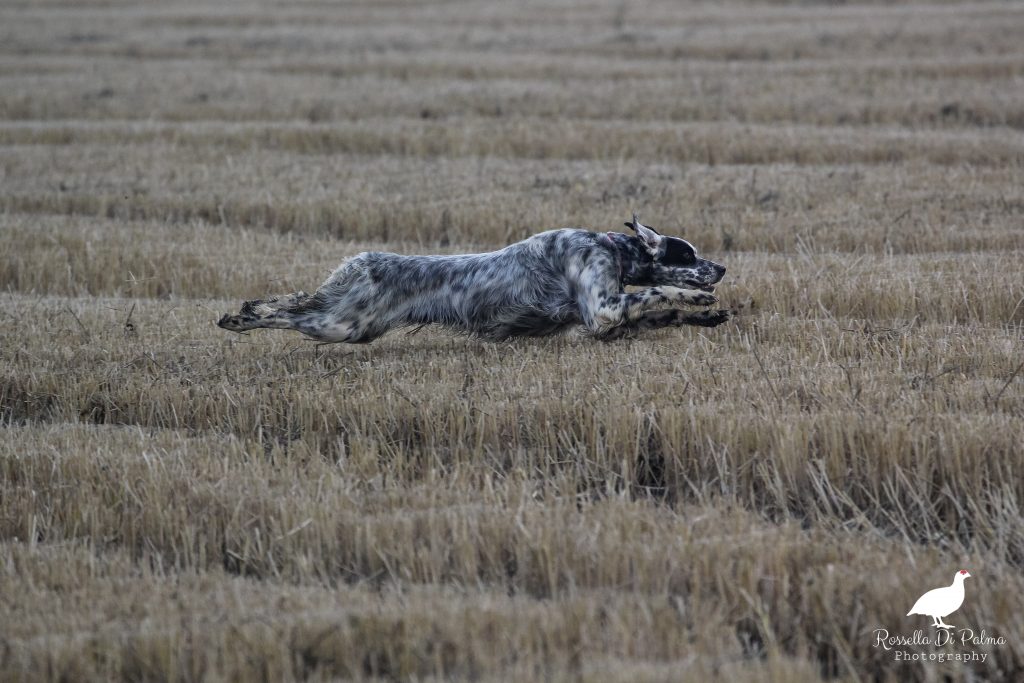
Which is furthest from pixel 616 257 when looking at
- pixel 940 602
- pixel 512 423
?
pixel 940 602

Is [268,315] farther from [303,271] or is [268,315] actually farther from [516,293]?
[303,271]

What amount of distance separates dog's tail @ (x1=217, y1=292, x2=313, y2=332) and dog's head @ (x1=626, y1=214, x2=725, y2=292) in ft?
7.84

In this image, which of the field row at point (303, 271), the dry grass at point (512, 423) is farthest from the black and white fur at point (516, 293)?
the field row at point (303, 271)

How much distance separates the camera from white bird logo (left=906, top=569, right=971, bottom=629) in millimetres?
4223

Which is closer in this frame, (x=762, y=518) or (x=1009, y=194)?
(x=762, y=518)

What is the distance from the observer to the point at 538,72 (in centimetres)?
2081

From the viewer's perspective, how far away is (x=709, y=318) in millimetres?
7629

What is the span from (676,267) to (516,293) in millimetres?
1182

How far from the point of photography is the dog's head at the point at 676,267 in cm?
804

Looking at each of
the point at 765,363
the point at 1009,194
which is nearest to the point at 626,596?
the point at 765,363

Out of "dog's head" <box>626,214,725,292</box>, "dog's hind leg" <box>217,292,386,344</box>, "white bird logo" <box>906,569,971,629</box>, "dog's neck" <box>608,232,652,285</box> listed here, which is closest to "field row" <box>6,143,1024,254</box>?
"dog's head" <box>626,214,725,292</box>

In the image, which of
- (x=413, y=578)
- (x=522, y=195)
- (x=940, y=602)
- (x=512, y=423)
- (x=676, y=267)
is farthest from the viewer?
(x=522, y=195)

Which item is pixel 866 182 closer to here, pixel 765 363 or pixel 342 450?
pixel 765 363

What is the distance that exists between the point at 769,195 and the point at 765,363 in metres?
5.32
